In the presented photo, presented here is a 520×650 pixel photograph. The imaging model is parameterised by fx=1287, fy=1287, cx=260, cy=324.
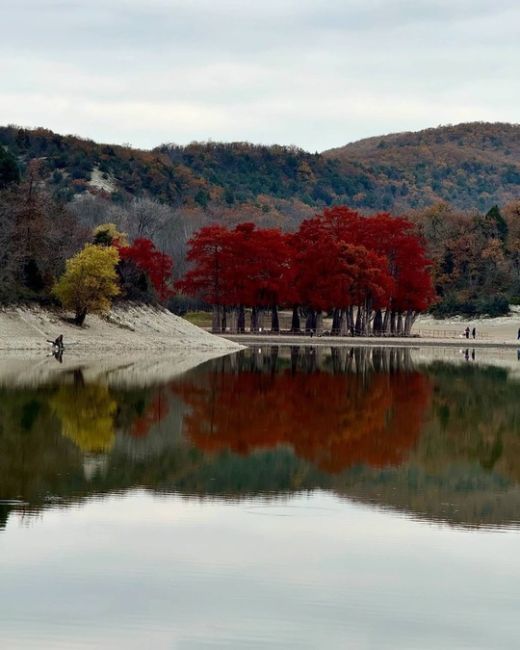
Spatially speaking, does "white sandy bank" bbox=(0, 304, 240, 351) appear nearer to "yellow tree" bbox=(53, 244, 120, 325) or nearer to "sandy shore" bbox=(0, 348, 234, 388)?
"yellow tree" bbox=(53, 244, 120, 325)

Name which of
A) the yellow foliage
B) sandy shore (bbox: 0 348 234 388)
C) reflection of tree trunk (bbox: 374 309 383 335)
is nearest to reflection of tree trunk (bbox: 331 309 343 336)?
reflection of tree trunk (bbox: 374 309 383 335)

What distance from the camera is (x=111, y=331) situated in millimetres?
66812

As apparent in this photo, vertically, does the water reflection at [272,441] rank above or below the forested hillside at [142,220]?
below

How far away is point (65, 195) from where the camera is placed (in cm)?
15038

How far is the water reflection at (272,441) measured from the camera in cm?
1992

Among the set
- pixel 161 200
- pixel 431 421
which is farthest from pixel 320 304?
pixel 161 200

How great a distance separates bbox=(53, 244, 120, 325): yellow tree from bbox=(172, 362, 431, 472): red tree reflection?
1748 cm

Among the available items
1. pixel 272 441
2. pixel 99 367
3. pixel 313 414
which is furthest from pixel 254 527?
pixel 99 367

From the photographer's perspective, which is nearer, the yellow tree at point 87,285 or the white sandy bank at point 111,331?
the white sandy bank at point 111,331

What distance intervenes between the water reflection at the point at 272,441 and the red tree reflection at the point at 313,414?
50 mm

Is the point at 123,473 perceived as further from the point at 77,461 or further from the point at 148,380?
the point at 148,380

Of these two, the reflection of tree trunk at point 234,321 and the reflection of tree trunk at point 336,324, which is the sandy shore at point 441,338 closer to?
the reflection of tree trunk at point 336,324

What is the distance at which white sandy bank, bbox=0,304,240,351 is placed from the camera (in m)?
60.7

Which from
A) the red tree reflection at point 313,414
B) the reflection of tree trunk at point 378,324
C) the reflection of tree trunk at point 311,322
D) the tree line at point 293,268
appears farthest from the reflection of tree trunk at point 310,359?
the reflection of tree trunk at point 378,324
